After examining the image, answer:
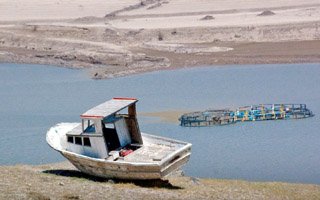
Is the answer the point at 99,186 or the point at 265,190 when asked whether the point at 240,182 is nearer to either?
the point at 265,190

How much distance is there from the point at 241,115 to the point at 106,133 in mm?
14760

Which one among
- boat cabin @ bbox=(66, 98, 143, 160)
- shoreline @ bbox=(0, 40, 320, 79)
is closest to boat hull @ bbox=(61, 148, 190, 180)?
boat cabin @ bbox=(66, 98, 143, 160)

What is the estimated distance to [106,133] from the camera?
939 inches

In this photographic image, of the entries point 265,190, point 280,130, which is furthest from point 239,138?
point 265,190

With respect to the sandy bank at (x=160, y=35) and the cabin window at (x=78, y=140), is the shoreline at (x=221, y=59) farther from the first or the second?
the cabin window at (x=78, y=140)

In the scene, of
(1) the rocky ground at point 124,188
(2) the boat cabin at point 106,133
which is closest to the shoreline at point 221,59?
(2) the boat cabin at point 106,133

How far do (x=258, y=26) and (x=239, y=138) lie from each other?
35.2 meters

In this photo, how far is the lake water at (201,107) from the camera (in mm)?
29031

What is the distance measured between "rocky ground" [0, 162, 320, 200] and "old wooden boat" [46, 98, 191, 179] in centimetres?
38

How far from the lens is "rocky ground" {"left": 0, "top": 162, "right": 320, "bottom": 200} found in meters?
20.1

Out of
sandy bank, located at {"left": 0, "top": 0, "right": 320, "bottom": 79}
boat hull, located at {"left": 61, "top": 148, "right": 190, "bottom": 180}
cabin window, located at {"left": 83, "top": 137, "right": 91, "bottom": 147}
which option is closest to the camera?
boat hull, located at {"left": 61, "top": 148, "right": 190, "bottom": 180}

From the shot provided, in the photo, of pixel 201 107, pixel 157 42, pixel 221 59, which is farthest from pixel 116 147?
pixel 157 42

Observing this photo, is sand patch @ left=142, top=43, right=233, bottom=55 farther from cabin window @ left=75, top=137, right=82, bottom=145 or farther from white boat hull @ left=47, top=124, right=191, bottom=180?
cabin window @ left=75, top=137, right=82, bottom=145

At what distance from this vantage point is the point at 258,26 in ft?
222
